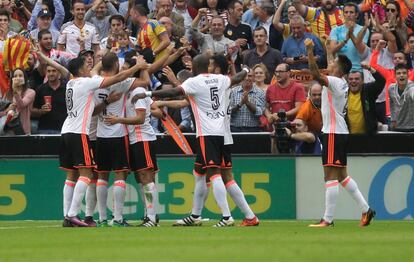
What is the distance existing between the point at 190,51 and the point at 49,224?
6083 mm

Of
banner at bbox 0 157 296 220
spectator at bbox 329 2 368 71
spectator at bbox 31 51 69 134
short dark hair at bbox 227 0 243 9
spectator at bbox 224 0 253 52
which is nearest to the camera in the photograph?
banner at bbox 0 157 296 220

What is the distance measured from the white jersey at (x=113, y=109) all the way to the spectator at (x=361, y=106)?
4796 millimetres

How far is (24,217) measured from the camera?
70.3 feet

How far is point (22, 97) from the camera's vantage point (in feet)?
73.9

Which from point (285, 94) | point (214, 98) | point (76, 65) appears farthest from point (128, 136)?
point (285, 94)

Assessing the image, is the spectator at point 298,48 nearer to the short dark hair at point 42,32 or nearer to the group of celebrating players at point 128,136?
the short dark hair at point 42,32

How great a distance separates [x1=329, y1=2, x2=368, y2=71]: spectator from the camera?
2345 centimetres

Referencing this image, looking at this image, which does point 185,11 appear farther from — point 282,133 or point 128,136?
point 128,136

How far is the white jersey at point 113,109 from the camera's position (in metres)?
18.0

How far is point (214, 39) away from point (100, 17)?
259cm

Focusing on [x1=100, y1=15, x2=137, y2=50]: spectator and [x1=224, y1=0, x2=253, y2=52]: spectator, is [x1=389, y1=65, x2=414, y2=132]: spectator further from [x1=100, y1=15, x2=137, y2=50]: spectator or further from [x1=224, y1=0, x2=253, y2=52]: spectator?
[x1=100, y1=15, x2=137, y2=50]: spectator

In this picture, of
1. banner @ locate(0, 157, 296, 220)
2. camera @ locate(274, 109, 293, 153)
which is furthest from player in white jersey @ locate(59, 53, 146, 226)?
camera @ locate(274, 109, 293, 153)

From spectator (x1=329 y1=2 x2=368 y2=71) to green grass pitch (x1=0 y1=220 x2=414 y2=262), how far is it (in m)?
5.95

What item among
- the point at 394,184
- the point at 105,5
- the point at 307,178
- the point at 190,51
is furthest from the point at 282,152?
the point at 105,5
